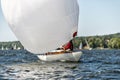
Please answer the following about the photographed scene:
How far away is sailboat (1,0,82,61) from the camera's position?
4191cm

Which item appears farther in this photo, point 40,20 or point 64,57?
point 64,57

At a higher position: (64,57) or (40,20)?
(40,20)

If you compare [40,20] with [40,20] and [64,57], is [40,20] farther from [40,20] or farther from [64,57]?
[64,57]

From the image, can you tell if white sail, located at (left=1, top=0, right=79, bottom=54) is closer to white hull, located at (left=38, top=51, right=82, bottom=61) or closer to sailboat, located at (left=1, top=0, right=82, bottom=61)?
sailboat, located at (left=1, top=0, right=82, bottom=61)

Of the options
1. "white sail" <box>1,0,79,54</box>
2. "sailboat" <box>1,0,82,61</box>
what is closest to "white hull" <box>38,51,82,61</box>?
"sailboat" <box>1,0,82,61</box>

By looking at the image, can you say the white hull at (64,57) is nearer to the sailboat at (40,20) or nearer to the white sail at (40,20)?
the sailboat at (40,20)

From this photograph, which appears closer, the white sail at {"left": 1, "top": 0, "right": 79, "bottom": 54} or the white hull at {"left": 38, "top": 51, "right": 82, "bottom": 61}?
the white sail at {"left": 1, "top": 0, "right": 79, "bottom": 54}

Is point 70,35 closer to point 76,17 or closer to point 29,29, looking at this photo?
point 76,17

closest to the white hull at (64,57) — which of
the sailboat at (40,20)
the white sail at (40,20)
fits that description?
the sailboat at (40,20)

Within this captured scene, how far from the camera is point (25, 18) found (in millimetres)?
42438

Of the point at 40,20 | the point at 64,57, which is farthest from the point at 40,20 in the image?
the point at 64,57

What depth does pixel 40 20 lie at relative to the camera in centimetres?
4188

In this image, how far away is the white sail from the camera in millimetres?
41906

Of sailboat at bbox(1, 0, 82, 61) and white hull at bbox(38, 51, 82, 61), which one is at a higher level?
sailboat at bbox(1, 0, 82, 61)
